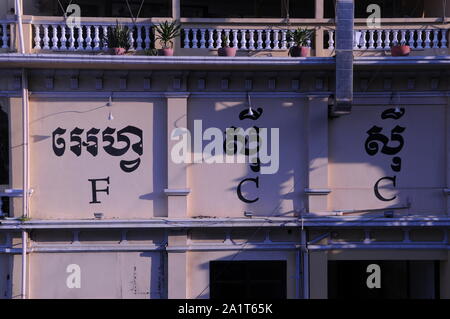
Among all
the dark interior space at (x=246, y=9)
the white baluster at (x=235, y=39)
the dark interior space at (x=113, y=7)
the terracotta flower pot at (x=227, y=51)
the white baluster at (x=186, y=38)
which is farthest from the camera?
the dark interior space at (x=246, y=9)

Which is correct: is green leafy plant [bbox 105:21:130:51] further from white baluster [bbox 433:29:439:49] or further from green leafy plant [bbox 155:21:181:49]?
white baluster [bbox 433:29:439:49]

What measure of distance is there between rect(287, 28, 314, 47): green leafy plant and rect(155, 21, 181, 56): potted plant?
7.73ft

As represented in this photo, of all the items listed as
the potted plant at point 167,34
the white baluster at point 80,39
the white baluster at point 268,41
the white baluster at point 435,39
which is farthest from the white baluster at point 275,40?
the white baluster at point 80,39

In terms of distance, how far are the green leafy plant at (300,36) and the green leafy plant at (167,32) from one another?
2353 mm

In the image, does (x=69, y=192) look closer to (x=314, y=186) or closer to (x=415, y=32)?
(x=314, y=186)

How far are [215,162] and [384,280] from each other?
4710mm

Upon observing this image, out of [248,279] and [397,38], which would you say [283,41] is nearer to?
[397,38]

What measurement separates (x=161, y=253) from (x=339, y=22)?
5.95m

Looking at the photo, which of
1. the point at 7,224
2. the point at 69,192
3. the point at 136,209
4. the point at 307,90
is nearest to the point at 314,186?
the point at 307,90

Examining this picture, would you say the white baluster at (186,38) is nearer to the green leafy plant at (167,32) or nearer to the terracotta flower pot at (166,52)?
the green leafy plant at (167,32)

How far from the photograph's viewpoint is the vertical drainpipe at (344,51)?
12.3 metres

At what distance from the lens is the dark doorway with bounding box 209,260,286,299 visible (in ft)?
43.3

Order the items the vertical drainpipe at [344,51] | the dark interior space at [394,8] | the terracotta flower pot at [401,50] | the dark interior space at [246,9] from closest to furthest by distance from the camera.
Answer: the vertical drainpipe at [344,51] < the terracotta flower pot at [401,50] < the dark interior space at [246,9] < the dark interior space at [394,8]

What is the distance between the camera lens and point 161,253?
13031 mm
